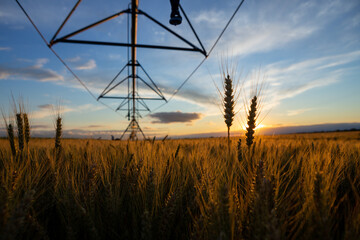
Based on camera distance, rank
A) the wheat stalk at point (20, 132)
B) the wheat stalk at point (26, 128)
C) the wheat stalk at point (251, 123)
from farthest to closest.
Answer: the wheat stalk at point (26, 128), the wheat stalk at point (20, 132), the wheat stalk at point (251, 123)

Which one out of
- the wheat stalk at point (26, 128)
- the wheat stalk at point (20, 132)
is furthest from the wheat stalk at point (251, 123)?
the wheat stalk at point (26, 128)

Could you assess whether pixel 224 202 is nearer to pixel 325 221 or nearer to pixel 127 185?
pixel 325 221

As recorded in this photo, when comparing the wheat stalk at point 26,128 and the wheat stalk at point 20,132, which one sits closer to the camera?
the wheat stalk at point 20,132

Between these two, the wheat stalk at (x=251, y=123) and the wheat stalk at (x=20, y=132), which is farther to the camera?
the wheat stalk at (x=20, y=132)

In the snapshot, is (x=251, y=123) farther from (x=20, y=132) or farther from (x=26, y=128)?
(x=26, y=128)

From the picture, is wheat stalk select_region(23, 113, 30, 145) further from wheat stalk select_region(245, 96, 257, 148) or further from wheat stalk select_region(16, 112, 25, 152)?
wheat stalk select_region(245, 96, 257, 148)

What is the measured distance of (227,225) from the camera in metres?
0.78

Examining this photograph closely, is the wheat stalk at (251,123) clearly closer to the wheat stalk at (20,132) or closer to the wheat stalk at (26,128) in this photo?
the wheat stalk at (20,132)

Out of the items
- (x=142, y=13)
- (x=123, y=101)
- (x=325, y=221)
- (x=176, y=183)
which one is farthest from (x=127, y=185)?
(x=123, y=101)

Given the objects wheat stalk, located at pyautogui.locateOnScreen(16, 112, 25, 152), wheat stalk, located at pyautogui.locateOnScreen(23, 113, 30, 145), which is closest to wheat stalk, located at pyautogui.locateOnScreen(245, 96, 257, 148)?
wheat stalk, located at pyautogui.locateOnScreen(16, 112, 25, 152)

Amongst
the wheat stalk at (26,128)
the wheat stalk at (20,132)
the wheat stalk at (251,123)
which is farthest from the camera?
the wheat stalk at (26,128)

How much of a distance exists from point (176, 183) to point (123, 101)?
457 inches

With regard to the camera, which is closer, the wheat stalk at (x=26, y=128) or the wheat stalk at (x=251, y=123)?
the wheat stalk at (x=251, y=123)

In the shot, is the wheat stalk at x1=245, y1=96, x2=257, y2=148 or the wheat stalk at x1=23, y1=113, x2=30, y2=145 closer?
the wheat stalk at x1=245, y1=96, x2=257, y2=148
